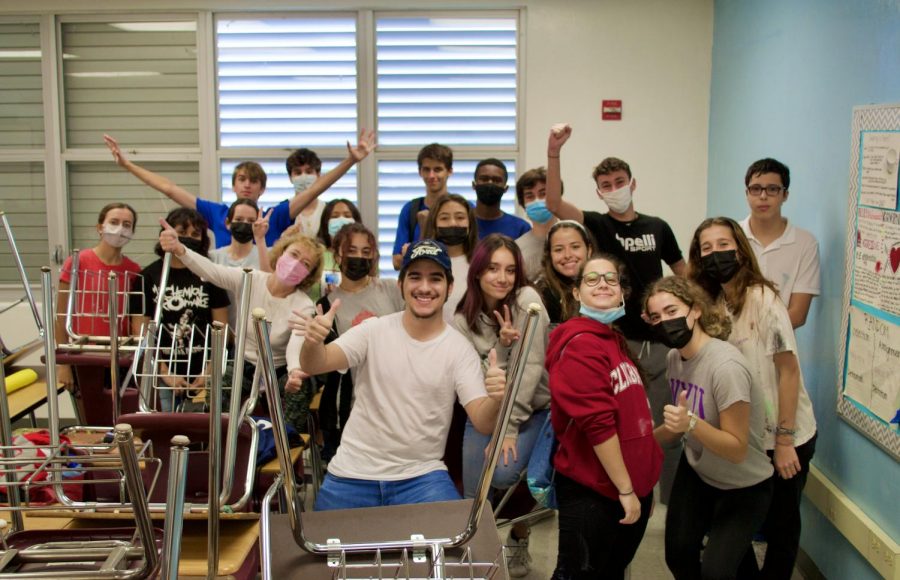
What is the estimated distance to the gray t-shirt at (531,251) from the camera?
3.45 metres

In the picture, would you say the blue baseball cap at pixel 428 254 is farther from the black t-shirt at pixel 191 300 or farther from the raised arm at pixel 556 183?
the black t-shirt at pixel 191 300

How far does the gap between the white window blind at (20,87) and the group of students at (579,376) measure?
2.75 metres

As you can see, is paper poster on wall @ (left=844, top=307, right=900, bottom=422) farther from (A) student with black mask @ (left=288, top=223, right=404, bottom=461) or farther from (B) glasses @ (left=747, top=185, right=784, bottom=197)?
(A) student with black mask @ (left=288, top=223, right=404, bottom=461)

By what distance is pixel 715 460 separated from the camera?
247cm

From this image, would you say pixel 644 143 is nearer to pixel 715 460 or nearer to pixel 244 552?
pixel 715 460

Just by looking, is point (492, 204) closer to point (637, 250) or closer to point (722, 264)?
point (637, 250)

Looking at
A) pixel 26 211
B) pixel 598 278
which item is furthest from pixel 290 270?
pixel 26 211

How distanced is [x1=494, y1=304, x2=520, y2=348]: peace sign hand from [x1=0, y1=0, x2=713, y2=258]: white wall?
8.07 feet

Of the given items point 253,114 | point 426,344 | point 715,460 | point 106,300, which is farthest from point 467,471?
point 253,114

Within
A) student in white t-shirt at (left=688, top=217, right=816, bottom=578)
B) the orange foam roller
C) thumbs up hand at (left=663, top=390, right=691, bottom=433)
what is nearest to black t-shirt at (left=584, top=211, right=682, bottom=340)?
student in white t-shirt at (left=688, top=217, right=816, bottom=578)

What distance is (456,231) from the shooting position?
3.29 metres

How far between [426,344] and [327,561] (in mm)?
1086

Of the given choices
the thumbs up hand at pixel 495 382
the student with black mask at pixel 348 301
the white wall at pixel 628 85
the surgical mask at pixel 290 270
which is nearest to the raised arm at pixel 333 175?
the student with black mask at pixel 348 301

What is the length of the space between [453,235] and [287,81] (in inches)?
101
